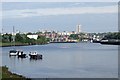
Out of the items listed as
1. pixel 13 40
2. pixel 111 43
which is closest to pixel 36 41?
pixel 13 40

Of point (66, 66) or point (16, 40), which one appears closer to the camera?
point (66, 66)

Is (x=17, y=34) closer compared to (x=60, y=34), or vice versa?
(x=17, y=34)

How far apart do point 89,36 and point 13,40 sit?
67.1m

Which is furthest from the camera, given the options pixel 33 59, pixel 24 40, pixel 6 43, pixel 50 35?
pixel 50 35

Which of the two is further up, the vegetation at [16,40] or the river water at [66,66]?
the vegetation at [16,40]

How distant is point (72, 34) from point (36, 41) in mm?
54688

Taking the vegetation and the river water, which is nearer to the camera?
the river water

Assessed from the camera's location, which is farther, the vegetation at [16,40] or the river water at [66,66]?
the vegetation at [16,40]

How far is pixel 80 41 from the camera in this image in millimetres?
163750

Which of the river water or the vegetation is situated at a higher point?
the vegetation

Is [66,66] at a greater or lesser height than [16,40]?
lesser

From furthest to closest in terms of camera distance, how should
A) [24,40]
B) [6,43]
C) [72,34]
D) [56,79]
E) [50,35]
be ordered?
1. [72,34]
2. [50,35]
3. [24,40]
4. [6,43]
5. [56,79]

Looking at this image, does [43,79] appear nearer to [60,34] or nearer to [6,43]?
[6,43]

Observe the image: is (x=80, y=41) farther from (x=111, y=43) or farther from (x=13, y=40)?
(x=13, y=40)
